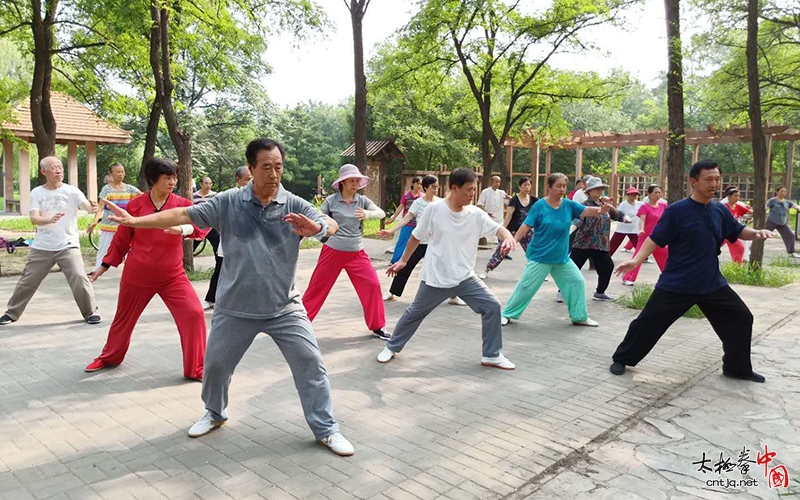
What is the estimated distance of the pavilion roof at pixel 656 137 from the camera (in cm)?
2330

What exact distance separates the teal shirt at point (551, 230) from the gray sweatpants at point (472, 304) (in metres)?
1.91

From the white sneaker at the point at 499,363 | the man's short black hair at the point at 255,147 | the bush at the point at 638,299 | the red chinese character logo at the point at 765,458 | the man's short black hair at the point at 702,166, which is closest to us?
the man's short black hair at the point at 255,147

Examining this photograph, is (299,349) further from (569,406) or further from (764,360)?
(764,360)

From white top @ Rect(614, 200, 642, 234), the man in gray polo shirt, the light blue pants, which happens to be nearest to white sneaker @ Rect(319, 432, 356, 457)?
the man in gray polo shirt

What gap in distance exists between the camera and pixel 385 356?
19.4 feet

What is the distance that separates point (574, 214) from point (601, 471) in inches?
169

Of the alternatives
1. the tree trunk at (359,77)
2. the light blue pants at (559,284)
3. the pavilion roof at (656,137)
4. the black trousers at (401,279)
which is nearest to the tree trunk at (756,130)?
the light blue pants at (559,284)

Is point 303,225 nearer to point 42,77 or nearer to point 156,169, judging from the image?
point 156,169

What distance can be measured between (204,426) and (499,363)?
2.76 m

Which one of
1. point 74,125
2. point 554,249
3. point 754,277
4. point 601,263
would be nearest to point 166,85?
point 554,249

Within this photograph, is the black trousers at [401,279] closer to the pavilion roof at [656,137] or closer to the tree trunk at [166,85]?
the tree trunk at [166,85]

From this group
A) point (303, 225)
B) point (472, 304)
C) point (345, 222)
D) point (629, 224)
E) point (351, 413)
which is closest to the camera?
point (303, 225)

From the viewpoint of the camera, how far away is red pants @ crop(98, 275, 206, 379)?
16.9ft

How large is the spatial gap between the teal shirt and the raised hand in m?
4.34
